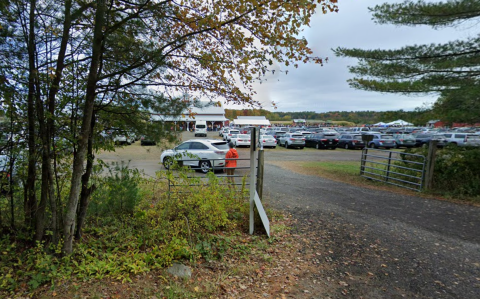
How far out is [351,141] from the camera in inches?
1075

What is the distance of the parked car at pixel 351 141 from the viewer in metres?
27.1

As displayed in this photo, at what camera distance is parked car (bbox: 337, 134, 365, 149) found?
27.1 metres

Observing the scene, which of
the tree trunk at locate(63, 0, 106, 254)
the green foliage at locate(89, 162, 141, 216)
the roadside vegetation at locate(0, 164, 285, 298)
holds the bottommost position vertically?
the roadside vegetation at locate(0, 164, 285, 298)

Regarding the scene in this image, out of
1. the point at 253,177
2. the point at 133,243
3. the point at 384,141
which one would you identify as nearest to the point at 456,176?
the point at 253,177

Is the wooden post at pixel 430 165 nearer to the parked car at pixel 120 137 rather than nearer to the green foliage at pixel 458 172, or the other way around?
the green foliage at pixel 458 172

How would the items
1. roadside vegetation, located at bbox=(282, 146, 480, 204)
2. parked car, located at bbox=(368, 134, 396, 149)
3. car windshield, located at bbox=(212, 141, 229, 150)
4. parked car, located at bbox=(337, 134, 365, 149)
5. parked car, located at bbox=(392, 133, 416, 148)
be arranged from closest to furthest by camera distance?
1. roadside vegetation, located at bbox=(282, 146, 480, 204)
2. car windshield, located at bbox=(212, 141, 229, 150)
3. parked car, located at bbox=(368, 134, 396, 149)
4. parked car, located at bbox=(392, 133, 416, 148)
5. parked car, located at bbox=(337, 134, 365, 149)

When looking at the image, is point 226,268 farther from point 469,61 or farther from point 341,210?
point 469,61

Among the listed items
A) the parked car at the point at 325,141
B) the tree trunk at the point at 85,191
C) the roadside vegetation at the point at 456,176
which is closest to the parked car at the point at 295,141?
the parked car at the point at 325,141

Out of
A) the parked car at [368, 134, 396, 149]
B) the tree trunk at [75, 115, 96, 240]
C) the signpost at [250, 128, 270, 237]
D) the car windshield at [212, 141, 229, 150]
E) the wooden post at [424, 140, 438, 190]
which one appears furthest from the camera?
the parked car at [368, 134, 396, 149]

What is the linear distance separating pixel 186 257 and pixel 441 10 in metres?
10.0

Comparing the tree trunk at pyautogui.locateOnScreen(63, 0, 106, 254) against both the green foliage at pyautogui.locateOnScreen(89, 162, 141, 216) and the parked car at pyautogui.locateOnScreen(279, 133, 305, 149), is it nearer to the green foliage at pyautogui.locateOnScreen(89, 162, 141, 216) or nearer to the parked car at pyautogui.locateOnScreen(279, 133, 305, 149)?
the green foliage at pyautogui.locateOnScreen(89, 162, 141, 216)

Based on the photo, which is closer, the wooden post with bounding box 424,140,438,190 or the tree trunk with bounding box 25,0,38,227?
the tree trunk with bounding box 25,0,38,227

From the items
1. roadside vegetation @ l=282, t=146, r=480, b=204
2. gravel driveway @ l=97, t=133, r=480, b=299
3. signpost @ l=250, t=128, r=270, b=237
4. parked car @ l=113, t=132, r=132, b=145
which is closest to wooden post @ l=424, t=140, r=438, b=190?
roadside vegetation @ l=282, t=146, r=480, b=204

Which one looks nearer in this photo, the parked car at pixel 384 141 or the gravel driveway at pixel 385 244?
the gravel driveway at pixel 385 244
